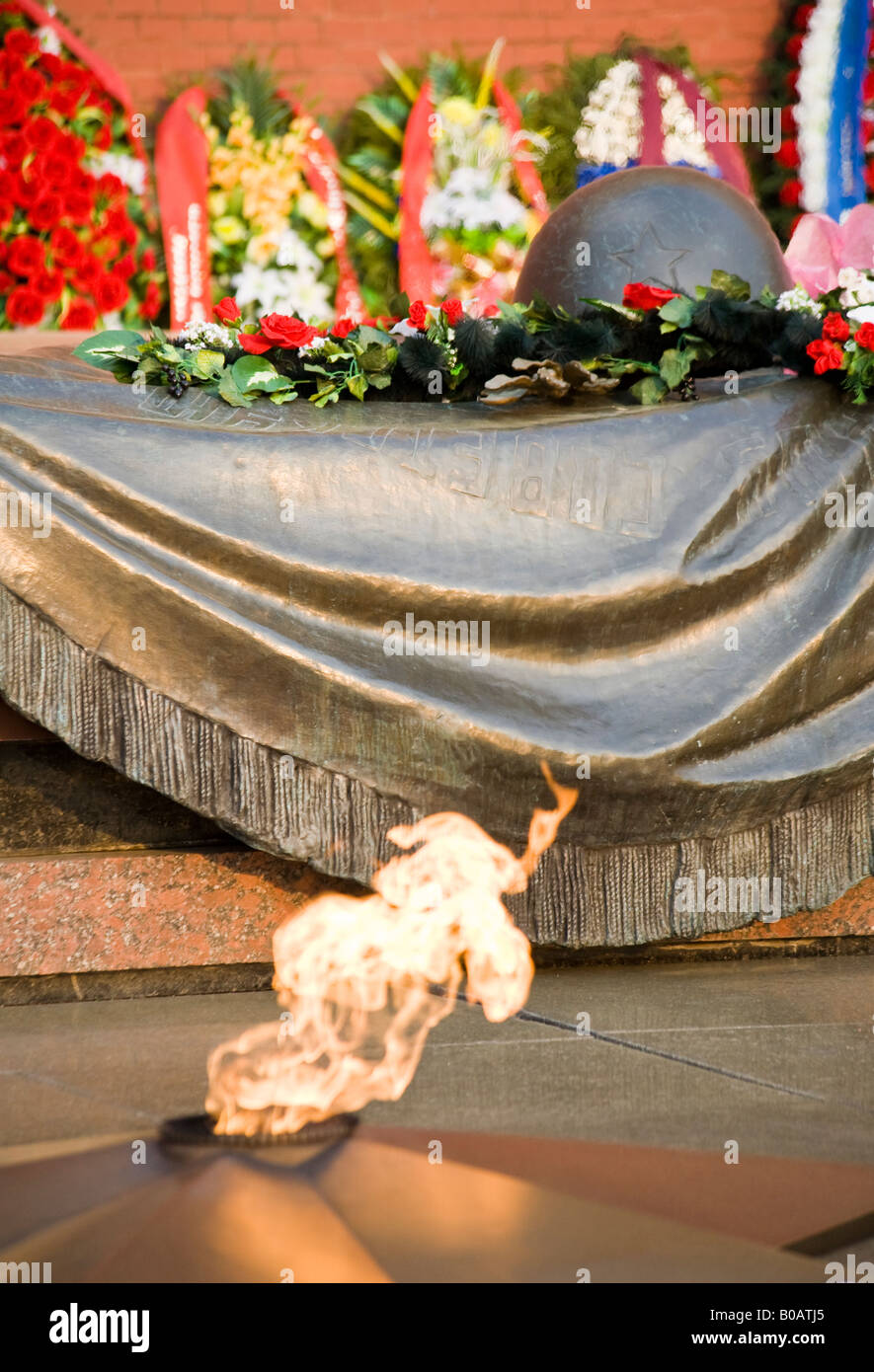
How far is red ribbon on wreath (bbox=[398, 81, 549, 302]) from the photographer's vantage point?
572cm

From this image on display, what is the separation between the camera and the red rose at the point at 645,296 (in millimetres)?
3258

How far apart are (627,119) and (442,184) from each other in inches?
33.4

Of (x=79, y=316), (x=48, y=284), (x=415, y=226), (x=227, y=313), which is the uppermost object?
(x=415, y=226)

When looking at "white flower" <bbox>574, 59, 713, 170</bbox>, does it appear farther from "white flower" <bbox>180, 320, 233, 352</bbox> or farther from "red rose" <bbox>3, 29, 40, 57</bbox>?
"white flower" <bbox>180, 320, 233, 352</bbox>

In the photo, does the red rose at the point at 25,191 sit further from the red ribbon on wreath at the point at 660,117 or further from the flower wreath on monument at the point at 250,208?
the red ribbon on wreath at the point at 660,117

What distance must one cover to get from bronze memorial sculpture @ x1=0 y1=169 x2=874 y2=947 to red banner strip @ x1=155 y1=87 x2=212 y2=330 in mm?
2614

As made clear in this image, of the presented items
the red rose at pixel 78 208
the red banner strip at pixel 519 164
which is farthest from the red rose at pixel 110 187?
the red banner strip at pixel 519 164

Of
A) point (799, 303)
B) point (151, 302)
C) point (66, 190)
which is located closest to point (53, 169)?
point (66, 190)

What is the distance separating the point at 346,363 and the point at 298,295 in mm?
2720

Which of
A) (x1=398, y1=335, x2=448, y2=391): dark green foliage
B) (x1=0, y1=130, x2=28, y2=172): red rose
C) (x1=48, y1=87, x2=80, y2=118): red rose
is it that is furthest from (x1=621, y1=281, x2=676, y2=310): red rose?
(x1=48, y1=87, x2=80, y2=118): red rose

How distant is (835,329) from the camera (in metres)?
3.12

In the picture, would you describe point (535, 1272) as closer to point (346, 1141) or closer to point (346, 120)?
point (346, 1141)

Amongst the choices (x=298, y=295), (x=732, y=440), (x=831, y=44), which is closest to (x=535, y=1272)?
(x=732, y=440)

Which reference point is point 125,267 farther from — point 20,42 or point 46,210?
point 20,42
